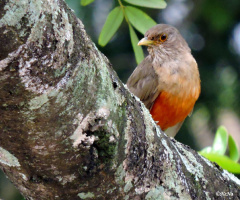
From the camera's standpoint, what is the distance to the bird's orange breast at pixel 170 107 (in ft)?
14.2

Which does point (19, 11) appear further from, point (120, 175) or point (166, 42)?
point (166, 42)

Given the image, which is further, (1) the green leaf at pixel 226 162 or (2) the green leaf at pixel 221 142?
(2) the green leaf at pixel 221 142

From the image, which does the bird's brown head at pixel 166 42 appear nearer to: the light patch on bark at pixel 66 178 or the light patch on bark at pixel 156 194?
the light patch on bark at pixel 156 194

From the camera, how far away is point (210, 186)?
229cm

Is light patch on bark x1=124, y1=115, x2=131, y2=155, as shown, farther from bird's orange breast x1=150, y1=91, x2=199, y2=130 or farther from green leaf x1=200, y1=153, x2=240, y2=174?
bird's orange breast x1=150, y1=91, x2=199, y2=130

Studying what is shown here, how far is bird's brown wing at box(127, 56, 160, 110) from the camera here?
4375 millimetres

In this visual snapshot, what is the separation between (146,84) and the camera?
445 centimetres

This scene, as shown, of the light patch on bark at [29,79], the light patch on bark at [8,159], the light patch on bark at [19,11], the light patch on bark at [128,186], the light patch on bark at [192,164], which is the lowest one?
the light patch on bark at [192,164]

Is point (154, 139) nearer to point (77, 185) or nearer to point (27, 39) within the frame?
point (77, 185)

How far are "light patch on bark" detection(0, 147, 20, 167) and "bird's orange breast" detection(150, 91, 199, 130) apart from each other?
2.86 metres


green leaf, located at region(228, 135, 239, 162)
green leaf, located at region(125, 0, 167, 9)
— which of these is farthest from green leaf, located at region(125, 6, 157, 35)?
green leaf, located at region(228, 135, 239, 162)

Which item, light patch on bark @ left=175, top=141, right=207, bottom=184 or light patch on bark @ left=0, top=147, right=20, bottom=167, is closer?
light patch on bark @ left=0, top=147, right=20, bottom=167

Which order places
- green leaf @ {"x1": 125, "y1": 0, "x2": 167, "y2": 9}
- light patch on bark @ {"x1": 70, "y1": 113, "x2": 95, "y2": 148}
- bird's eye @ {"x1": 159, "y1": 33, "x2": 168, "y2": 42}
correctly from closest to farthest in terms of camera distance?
light patch on bark @ {"x1": 70, "y1": 113, "x2": 95, "y2": 148} → green leaf @ {"x1": 125, "y1": 0, "x2": 167, "y2": 9} → bird's eye @ {"x1": 159, "y1": 33, "x2": 168, "y2": 42}

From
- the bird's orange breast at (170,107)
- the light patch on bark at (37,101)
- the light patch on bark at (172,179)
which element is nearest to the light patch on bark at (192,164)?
the light patch on bark at (172,179)
